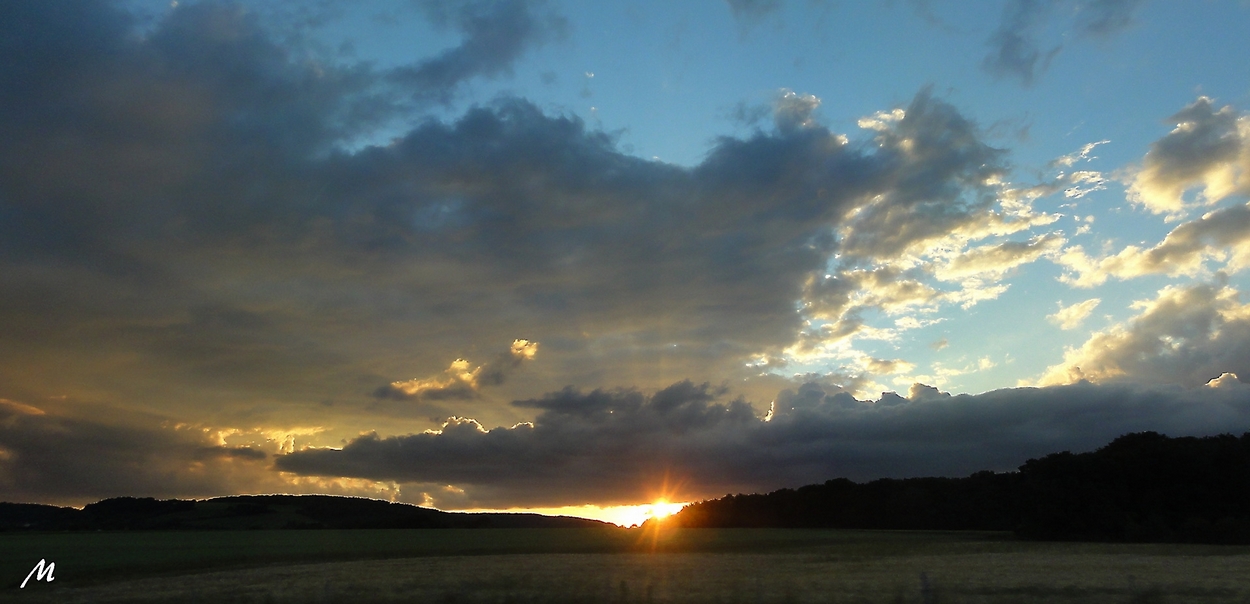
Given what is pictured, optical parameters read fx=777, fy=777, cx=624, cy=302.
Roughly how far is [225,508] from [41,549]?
77.2 meters

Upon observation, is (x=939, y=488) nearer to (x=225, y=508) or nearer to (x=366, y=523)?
(x=366, y=523)

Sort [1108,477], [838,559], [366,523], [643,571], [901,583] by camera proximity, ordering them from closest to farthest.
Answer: [901,583] → [643,571] → [838,559] → [1108,477] → [366,523]

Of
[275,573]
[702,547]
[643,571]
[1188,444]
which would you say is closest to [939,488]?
[1188,444]

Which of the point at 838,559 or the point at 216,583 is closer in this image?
the point at 216,583

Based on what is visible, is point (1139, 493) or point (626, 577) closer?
point (626, 577)

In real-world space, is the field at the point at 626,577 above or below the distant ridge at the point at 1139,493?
below

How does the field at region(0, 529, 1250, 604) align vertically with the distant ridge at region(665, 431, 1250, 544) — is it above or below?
below


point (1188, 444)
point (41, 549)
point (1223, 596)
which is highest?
point (1188, 444)

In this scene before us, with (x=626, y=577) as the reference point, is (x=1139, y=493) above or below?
above

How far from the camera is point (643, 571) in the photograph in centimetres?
4675

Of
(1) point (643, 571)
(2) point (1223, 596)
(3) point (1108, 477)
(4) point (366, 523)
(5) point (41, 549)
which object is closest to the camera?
(2) point (1223, 596)

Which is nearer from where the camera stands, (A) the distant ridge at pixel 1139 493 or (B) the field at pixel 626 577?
(B) the field at pixel 626 577

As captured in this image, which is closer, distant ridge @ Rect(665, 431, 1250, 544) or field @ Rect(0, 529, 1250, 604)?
field @ Rect(0, 529, 1250, 604)

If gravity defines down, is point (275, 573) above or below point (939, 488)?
below
